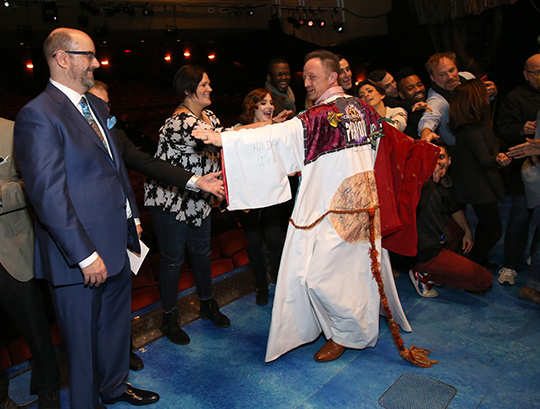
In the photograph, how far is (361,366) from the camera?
2.16 m

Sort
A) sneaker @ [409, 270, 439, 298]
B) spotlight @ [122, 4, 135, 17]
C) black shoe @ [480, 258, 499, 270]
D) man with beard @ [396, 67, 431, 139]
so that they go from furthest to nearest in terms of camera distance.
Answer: spotlight @ [122, 4, 135, 17]
man with beard @ [396, 67, 431, 139]
black shoe @ [480, 258, 499, 270]
sneaker @ [409, 270, 439, 298]

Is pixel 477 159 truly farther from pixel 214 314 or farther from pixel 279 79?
pixel 214 314

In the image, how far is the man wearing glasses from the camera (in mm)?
2951

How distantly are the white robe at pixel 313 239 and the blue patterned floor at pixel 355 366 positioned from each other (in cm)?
13

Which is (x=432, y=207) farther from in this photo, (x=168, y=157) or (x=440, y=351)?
(x=168, y=157)

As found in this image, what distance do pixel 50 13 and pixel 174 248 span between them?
6.50 m

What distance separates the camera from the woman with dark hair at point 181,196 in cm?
227

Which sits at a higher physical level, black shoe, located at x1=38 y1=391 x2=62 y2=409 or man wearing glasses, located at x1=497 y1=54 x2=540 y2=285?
man wearing glasses, located at x1=497 y1=54 x2=540 y2=285

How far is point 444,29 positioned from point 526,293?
153 inches

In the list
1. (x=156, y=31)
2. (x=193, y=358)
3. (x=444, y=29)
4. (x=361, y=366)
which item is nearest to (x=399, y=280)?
(x=361, y=366)

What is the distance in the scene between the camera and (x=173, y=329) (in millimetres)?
2453

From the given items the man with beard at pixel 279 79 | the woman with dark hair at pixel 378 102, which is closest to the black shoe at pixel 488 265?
the woman with dark hair at pixel 378 102

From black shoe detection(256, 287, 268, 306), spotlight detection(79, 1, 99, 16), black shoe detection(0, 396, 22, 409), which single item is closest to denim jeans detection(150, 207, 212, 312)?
black shoe detection(256, 287, 268, 306)

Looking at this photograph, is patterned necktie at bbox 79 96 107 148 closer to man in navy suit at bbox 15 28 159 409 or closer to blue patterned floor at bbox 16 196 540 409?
man in navy suit at bbox 15 28 159 409
